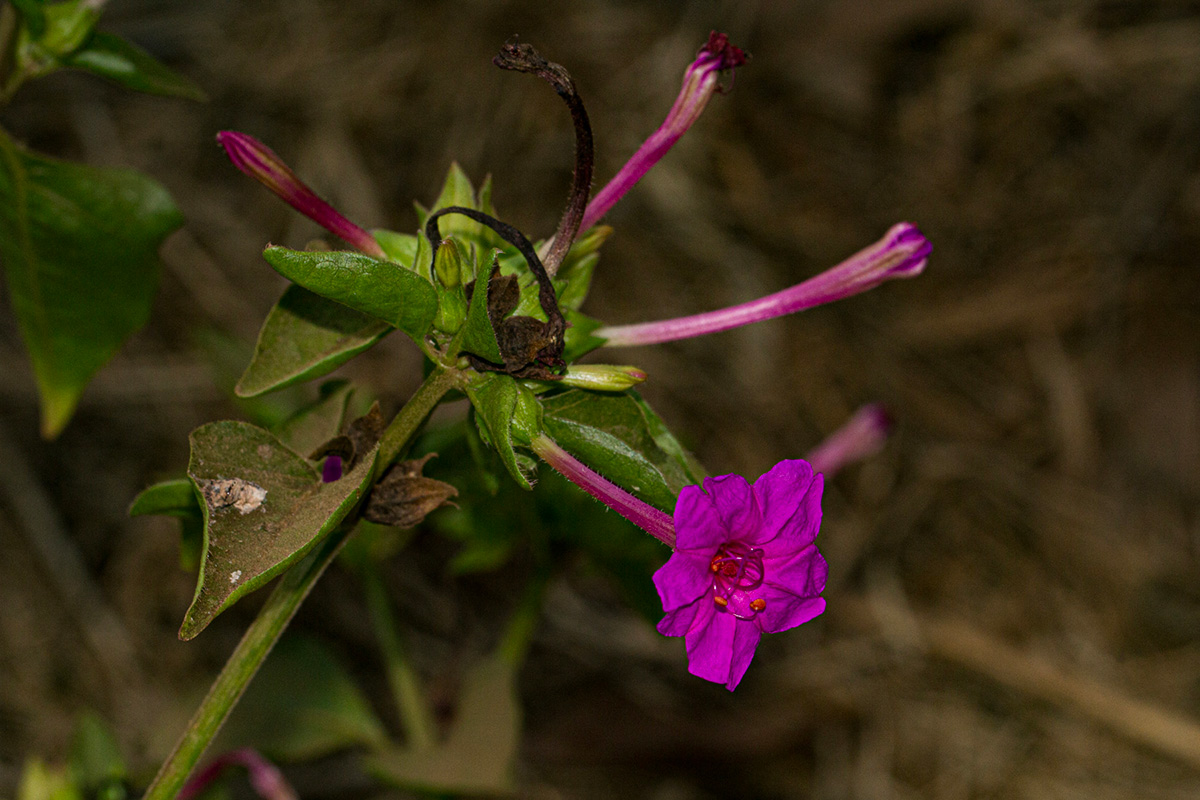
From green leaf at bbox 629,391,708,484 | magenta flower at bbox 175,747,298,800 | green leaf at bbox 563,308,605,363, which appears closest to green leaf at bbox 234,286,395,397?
green leaf at bbox 563,308,605,363

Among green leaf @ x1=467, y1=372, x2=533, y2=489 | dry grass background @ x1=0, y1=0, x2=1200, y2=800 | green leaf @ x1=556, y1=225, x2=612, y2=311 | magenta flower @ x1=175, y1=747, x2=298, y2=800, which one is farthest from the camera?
dry grass background @ x1=0, y1=0, x2=1200, y2=800

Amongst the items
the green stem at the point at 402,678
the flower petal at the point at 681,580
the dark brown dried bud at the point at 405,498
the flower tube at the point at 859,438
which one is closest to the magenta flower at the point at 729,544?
the flower petal at the point at 681,580

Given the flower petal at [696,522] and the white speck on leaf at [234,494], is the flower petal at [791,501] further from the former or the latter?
the white speck on leaf at [234,494]

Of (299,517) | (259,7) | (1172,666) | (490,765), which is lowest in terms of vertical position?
(490,765)

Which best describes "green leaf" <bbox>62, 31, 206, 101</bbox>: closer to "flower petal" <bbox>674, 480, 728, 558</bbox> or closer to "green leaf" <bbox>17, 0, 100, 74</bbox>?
"green leaf" <bbox>17, 0, 100, 74</bbox>

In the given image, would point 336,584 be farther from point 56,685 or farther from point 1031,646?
point 1031,646

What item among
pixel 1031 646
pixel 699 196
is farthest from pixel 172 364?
pixel 1031 646
